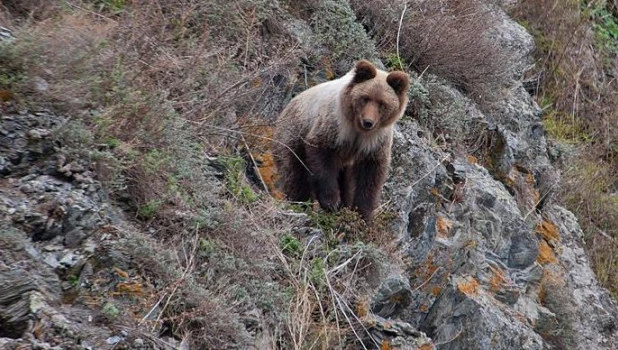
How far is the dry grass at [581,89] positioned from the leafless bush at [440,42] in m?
2.59

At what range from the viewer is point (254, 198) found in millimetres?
6652

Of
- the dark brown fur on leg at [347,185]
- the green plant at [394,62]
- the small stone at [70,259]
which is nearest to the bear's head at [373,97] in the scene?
the dark brown fur on leg at [347,185]

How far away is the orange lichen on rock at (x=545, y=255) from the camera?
948cm

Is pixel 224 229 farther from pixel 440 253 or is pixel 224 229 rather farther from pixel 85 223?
pixel 440 253

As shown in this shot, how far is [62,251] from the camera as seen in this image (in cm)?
479

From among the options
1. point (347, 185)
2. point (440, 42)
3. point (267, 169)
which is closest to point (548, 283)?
point (347, 185)

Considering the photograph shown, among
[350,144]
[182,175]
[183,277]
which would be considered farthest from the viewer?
[350,144]

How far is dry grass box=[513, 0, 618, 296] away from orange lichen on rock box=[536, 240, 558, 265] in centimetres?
294

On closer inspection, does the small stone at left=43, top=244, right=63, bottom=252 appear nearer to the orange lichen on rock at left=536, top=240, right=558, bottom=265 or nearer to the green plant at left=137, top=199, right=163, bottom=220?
the green plant at left=137, top=199, right=163, bottom=220

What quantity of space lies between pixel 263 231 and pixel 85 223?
1.38 m

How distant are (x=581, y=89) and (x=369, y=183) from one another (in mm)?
7261

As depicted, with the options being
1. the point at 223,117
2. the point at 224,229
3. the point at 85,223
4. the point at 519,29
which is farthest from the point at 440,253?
the point at 519,29

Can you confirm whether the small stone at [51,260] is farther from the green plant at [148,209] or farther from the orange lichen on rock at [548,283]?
the orange lichen on rock at [548,283]

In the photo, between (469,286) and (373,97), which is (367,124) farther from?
(469,286)
